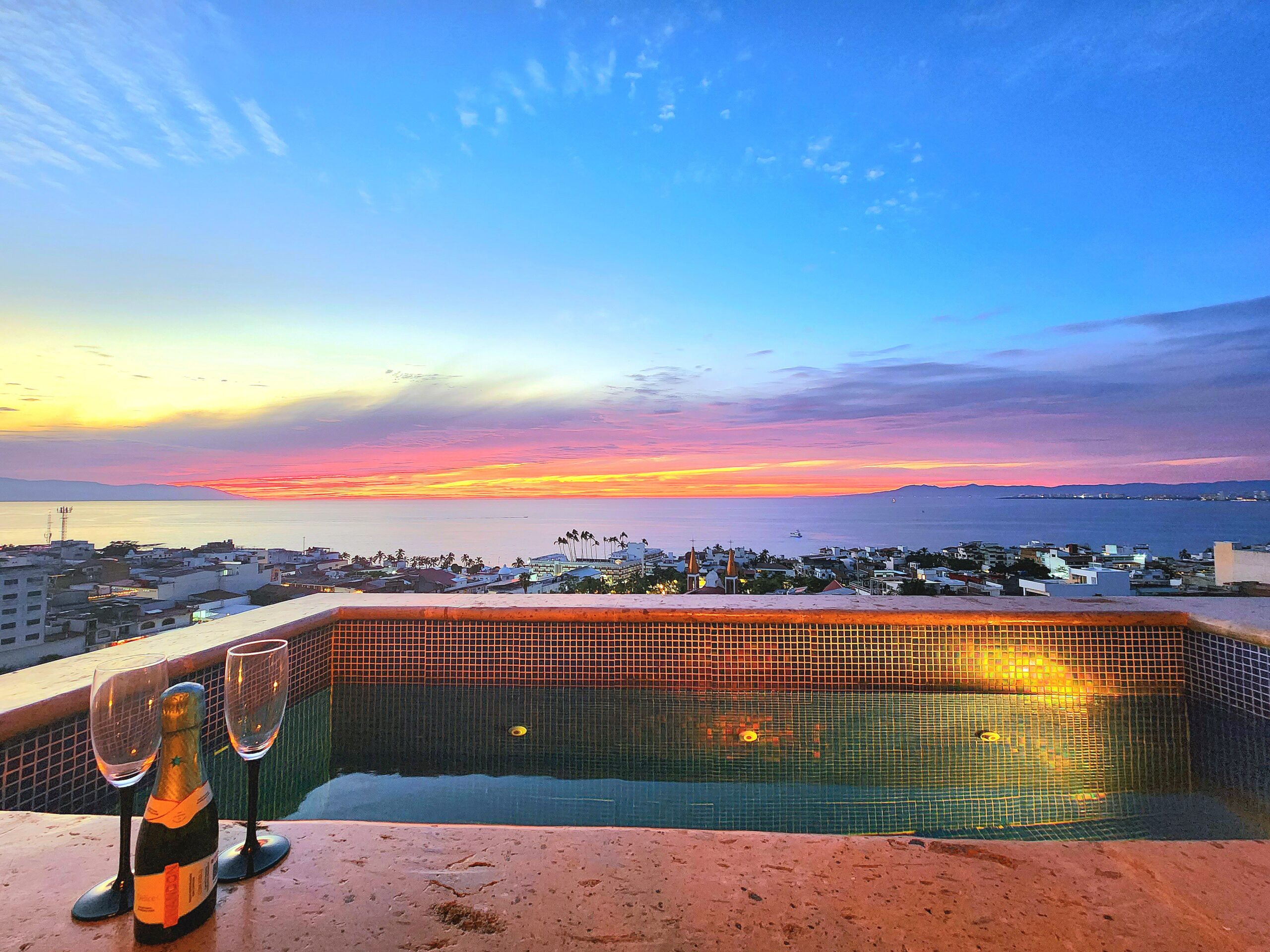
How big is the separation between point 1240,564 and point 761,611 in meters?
5.34

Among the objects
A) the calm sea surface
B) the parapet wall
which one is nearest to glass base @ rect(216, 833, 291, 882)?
the parapet wall

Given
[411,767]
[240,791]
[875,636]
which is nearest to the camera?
[240,791]

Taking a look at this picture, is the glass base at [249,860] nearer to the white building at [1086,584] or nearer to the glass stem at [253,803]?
the glass stem at [253,803]

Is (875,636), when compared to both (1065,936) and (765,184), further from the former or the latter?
(765,184)

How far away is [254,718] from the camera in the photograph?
854 millimetres

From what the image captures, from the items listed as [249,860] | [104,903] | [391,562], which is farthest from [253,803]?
[391,562]

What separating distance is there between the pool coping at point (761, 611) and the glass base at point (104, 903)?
1.94m

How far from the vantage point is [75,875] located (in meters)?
0.84

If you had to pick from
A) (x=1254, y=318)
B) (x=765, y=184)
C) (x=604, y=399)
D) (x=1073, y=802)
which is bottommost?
(x=1073, y=802)

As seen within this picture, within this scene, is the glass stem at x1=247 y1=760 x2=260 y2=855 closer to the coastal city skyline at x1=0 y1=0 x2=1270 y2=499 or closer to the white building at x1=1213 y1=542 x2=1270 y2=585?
the coastal city skyline at x1=0 y1=0 x2=1270 y2=499

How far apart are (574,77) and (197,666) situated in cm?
485

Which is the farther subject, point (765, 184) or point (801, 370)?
point (801, 370)

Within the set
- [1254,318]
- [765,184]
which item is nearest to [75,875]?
[765,184]

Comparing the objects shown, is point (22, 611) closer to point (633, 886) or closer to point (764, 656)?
point (633, 886)
